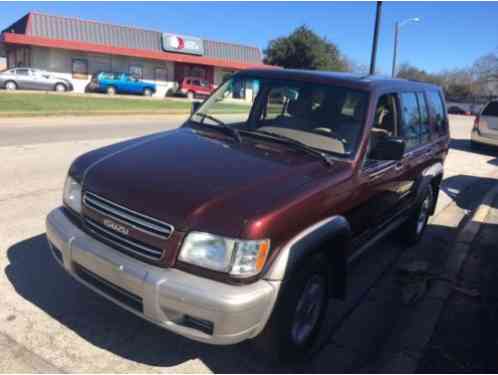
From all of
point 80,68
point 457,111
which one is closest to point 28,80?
point 80,68

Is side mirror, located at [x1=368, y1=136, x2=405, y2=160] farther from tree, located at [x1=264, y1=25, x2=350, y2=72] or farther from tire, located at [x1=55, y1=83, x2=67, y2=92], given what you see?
tree, located at [x1=264, y1=25, x2=350, y2=72]

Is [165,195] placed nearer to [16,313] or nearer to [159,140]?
[159,140]

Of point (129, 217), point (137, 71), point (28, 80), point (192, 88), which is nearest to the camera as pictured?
point (129, 217)

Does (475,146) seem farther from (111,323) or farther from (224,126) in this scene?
(111,323)

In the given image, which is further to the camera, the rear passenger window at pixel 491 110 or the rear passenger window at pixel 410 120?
the rear passenger window at pixel 491 110

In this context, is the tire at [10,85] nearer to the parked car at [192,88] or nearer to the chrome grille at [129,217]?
the parked car at [192,88]

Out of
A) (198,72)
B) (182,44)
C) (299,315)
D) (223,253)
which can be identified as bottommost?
(299,315)

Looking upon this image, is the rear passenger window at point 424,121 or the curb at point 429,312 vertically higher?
the rear passenger window at point 424,121

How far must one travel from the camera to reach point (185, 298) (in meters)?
2.36

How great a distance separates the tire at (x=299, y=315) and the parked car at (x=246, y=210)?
12 mm

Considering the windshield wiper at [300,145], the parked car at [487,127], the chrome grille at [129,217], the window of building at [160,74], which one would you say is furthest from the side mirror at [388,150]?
the window of building at [160,74]

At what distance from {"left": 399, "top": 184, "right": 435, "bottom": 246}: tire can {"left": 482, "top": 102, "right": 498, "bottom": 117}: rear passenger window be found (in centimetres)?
1123

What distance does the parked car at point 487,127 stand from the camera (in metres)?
15.0

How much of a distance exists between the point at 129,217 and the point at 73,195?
0.72 metres
